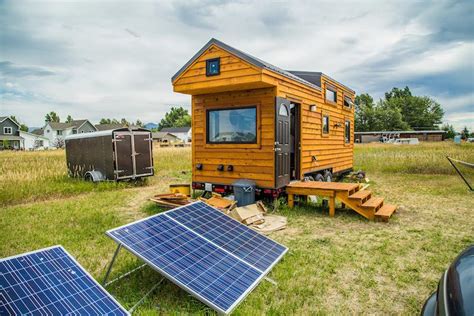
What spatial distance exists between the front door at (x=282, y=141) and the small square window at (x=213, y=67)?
1.47m

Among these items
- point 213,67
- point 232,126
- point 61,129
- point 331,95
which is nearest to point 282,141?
point 232,126

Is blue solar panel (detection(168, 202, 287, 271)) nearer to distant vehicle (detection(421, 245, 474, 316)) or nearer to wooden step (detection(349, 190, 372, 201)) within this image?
distant vehicle (detection(421, 245, 474, 316))

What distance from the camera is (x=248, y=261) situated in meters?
3.14

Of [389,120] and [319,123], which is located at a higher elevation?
[389,120]

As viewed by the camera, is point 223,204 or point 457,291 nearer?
point 457,291

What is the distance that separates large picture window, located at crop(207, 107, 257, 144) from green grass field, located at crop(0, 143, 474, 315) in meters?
1.93

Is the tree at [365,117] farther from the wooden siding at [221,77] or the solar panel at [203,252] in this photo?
the solar panel at [203,252]

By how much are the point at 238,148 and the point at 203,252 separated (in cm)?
434

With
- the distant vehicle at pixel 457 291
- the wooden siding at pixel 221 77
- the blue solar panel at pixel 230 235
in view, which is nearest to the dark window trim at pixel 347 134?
the wooden siding at pixel 221 77

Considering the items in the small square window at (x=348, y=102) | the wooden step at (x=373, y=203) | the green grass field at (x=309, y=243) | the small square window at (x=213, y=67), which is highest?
the small square window at (x=213, y=67)

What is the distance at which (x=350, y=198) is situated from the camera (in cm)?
619

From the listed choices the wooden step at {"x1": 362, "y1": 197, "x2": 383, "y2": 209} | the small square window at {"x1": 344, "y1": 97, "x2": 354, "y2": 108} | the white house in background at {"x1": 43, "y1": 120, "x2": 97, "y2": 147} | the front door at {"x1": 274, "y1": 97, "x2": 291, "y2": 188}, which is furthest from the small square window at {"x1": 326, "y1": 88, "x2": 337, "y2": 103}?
the white house in background at {"x1": 43, "y1": 120, "x2": 97, "y2": 147}

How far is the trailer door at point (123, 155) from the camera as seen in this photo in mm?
9922

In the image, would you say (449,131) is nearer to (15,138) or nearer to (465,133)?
(465,133)
